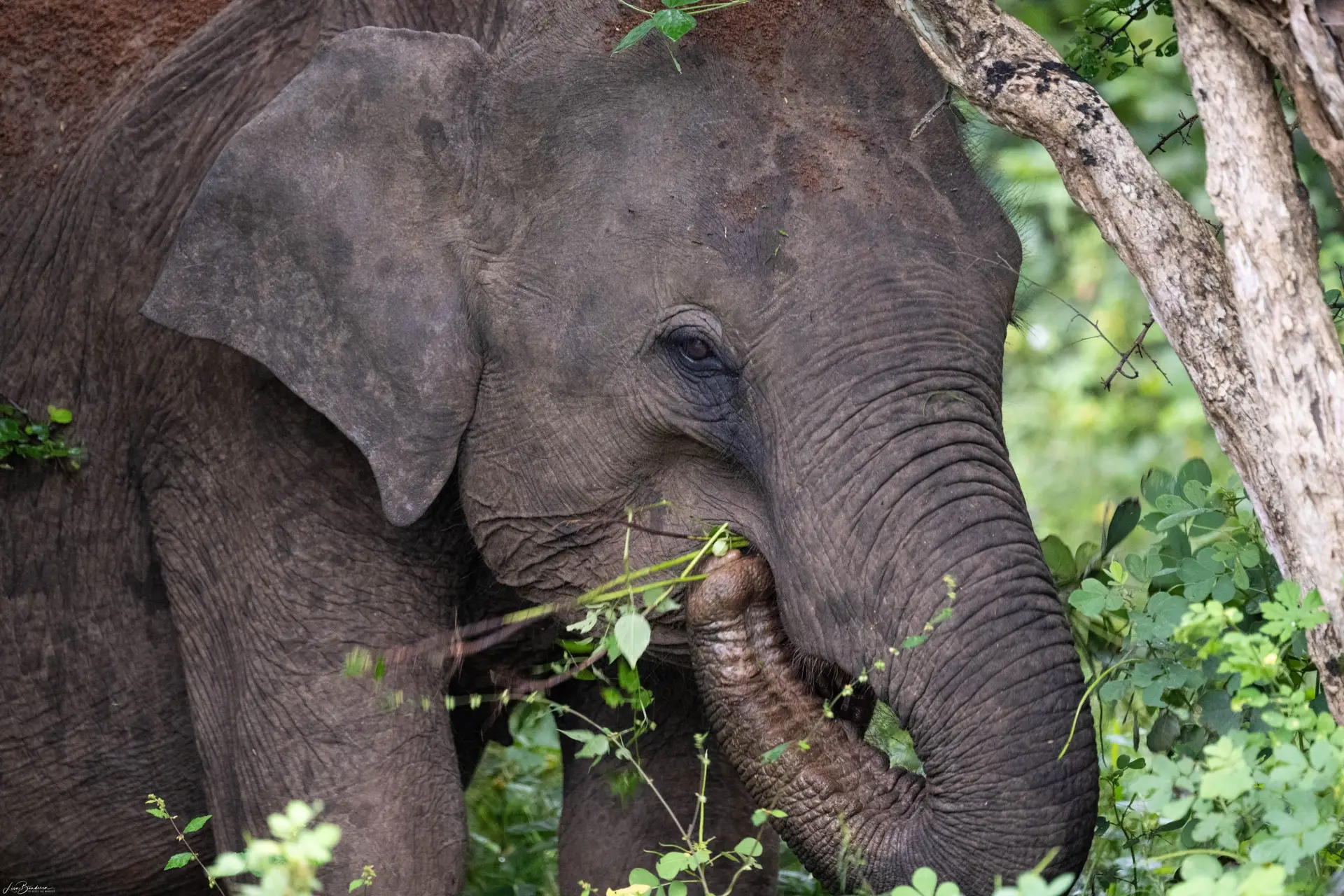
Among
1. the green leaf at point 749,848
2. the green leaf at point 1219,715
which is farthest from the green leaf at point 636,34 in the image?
the green leaf at point 1219,715

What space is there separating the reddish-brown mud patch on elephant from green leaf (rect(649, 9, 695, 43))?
144cm

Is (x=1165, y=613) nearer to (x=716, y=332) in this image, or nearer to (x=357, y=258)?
(x=716, y=332)

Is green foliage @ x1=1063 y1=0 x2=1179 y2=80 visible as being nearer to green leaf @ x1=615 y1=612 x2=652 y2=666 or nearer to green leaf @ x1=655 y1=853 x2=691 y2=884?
green leaf @ x1=615 y1=612 x2=652 y2=666

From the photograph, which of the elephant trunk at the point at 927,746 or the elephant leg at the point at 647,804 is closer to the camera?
the elephant trunk at the point at 927,746

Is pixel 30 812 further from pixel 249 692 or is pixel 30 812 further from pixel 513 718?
pixel 513 718

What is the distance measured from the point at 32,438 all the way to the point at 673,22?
1828 mm

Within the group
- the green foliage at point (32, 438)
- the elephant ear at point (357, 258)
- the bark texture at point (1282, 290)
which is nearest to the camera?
the bark texture at point (1282, 290)

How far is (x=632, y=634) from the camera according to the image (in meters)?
3.51

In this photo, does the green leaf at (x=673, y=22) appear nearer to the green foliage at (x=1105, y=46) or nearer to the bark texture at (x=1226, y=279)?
the bark texture at (x=1226, y=279)

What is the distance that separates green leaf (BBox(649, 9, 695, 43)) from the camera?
349 cm

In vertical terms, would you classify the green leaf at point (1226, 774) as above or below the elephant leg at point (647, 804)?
above

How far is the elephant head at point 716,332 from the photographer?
133 inches

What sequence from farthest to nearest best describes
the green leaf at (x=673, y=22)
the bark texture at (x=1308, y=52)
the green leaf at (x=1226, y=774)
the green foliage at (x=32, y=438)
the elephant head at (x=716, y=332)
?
the green foliage at (x=32, y=438) → the green leaf at (x=673, y=22) → the elephant head at (x=716, y=332) → the bark texture at (x=1308, y=52) → the green leaf at (x=1226, y=774)

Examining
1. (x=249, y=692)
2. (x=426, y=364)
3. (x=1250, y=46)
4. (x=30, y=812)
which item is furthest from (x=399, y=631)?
(x=1250, y=46)
